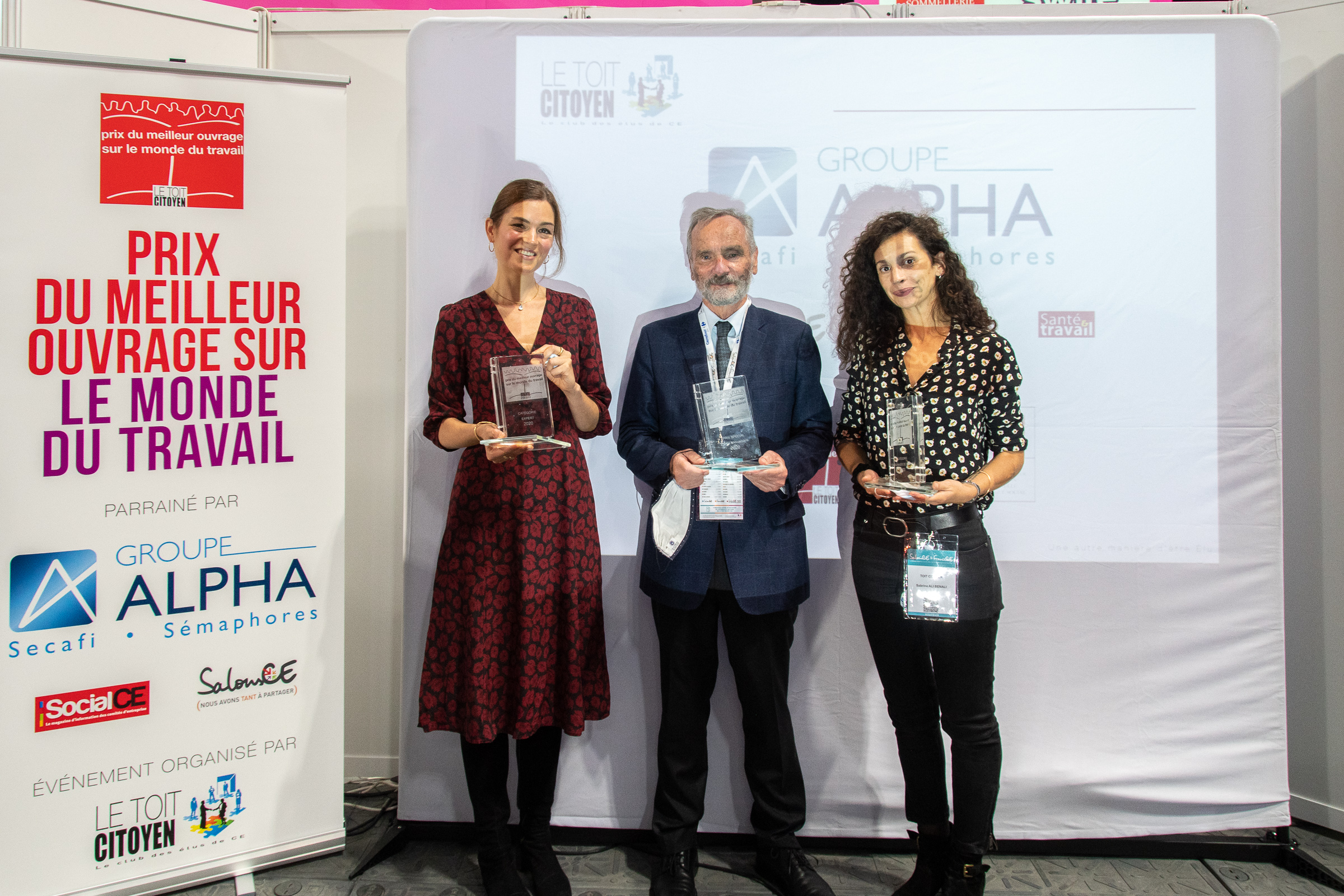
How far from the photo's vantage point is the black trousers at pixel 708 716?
7.21 feet

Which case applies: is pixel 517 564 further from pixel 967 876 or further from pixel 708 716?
pixel 967 876

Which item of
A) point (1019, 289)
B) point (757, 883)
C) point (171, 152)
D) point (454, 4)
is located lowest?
point (757, 883)

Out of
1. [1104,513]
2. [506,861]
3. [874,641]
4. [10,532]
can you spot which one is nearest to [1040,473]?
[1104,513]

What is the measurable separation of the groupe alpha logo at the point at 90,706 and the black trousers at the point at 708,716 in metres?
1.45

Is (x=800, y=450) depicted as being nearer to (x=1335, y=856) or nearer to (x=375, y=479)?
(x=375, y=479)

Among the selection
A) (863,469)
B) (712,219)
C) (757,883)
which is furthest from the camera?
(757,883)

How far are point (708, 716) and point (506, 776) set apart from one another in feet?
1.97

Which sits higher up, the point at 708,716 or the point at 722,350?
the point at 722,350

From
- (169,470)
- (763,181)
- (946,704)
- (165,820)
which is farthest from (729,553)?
(165,820)

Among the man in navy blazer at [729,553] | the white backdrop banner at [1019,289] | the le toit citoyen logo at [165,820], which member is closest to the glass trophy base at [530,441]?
the man in navy blazer at [729,553]

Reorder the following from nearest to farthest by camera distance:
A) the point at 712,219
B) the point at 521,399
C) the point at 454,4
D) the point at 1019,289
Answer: the point at 521,399
the point at 712,219
the point at 1019,289
the point at 454,4

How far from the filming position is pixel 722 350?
2.22 metres

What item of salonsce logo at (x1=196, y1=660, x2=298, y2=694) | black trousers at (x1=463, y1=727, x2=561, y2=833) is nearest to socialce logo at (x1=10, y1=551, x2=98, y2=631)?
salonsce logo at (x1=196, y1=660, x2=298, y2=694)

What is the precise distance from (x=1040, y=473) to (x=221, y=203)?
2635 millimetres
